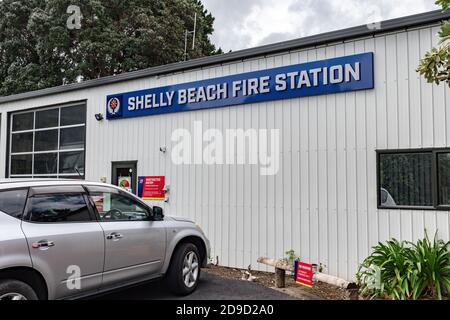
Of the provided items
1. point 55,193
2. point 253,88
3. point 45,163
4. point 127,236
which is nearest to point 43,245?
point 55,193

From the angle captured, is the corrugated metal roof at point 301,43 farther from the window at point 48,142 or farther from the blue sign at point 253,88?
the window at point 48,142

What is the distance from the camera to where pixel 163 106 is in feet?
31.9

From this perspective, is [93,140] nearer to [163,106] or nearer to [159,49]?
[163,106]

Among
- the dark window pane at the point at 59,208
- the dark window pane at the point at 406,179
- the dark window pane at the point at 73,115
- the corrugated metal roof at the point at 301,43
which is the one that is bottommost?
the dark window pane at the point at 59,208

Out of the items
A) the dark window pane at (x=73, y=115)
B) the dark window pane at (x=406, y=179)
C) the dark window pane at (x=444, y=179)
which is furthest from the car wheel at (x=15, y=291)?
the dark window pane at (x=73, y=115)

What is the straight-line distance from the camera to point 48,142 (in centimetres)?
1227

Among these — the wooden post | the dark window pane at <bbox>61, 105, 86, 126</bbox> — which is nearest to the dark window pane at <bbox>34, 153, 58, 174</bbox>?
the dark window pane at <bbox>61, 105, 86, 126</bbox>

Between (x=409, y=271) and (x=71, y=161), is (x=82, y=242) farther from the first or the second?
(x=71, y=161)

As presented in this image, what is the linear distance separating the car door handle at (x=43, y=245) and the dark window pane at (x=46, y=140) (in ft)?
27.4

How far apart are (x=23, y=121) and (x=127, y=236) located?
9.57 m

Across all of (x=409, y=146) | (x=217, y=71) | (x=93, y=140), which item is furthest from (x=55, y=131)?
(x=409, y=146)

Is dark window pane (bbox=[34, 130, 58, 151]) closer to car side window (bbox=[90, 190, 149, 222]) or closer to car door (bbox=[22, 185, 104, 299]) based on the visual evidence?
car side window (bbox=[90, 190, 149, 222])

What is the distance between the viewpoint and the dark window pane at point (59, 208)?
450 cm

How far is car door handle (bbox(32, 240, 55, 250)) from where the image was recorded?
4.23 m
